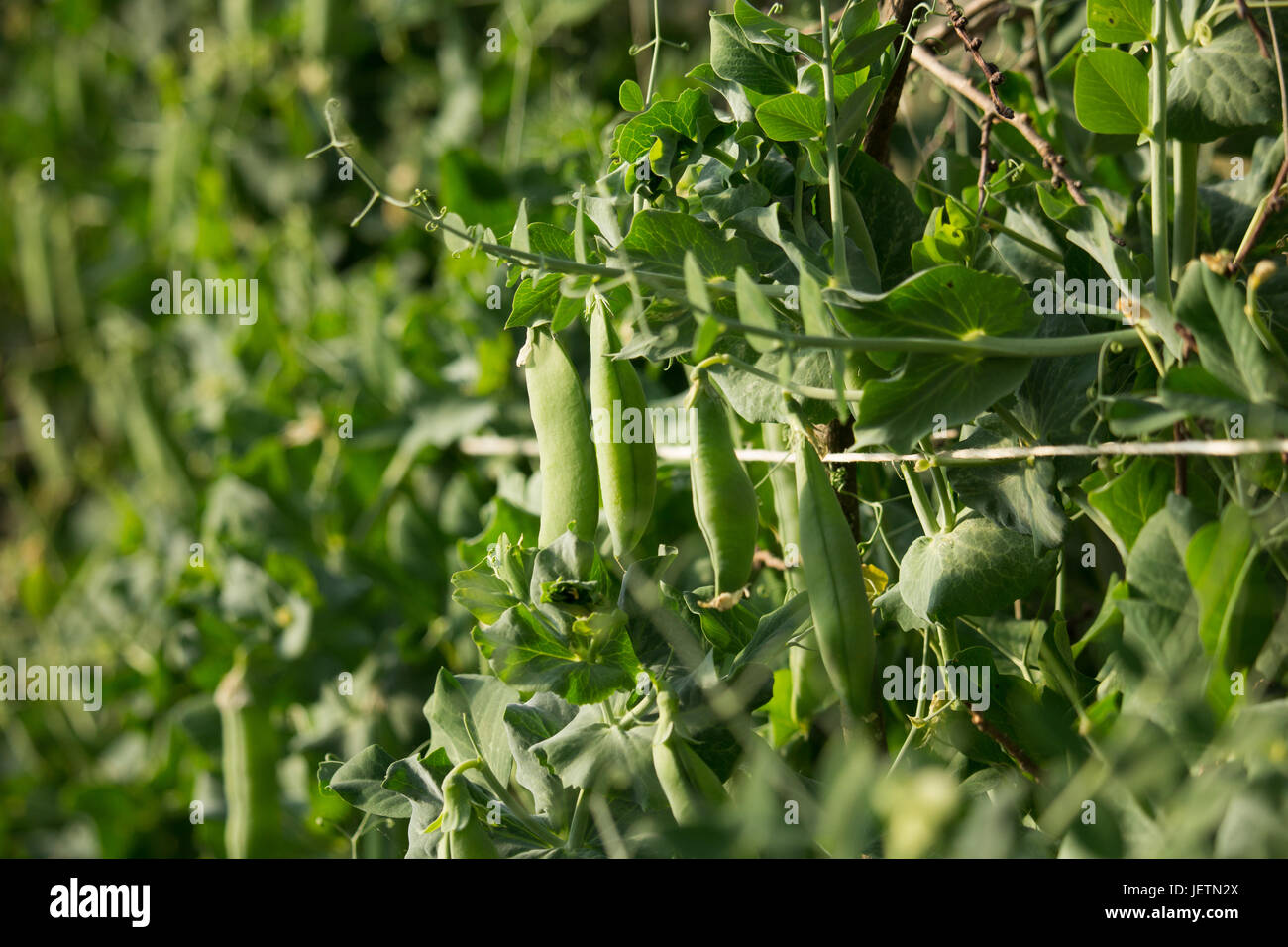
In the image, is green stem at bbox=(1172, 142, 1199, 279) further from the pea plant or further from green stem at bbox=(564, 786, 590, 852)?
green stem at bbox=(564, 786, 590, 852)

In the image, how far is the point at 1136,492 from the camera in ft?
1.85

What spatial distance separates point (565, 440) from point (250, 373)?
3.58ft

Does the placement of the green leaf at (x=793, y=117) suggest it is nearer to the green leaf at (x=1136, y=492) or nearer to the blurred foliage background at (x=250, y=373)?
the green leaf at (x=1136, y=492)

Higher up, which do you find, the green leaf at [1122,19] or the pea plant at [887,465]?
the green leaf at [1122,19]

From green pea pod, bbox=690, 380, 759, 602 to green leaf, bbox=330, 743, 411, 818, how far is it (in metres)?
0.24

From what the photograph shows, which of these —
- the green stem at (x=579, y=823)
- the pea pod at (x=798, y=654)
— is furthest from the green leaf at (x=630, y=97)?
the green stem at (x=579, y=823)

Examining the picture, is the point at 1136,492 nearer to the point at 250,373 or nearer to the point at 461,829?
the point at 461,829

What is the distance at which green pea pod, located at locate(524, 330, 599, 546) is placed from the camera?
0.71 m

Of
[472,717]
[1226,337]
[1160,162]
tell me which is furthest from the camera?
[472,717]

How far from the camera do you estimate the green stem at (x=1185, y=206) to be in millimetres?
620

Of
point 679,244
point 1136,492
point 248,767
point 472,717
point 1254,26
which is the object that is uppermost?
point 1254,26

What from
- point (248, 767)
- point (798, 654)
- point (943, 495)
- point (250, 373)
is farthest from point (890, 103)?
point (250, 373)

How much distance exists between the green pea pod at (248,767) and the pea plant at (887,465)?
45 cm
